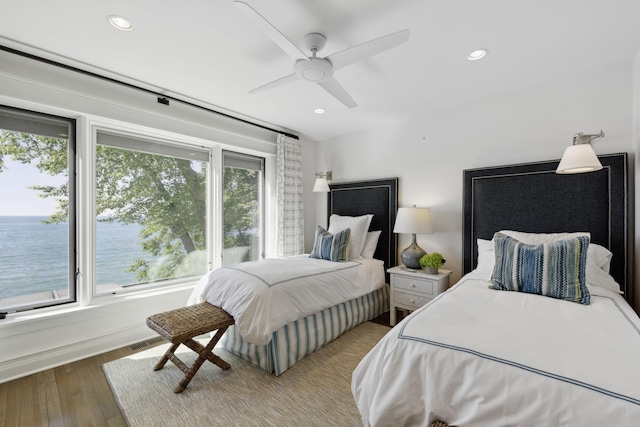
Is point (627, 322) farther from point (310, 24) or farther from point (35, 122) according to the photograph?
point (35, 122)

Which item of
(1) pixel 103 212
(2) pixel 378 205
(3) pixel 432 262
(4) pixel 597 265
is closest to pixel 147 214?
(1) pixel 103 212

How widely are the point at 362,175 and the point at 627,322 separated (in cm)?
305

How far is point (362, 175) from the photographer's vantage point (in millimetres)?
4090

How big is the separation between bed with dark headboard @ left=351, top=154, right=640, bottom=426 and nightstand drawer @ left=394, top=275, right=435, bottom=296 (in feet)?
1.73

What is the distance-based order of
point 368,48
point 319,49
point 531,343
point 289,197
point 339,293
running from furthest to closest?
point 289,197
point 339,293
point 319,49
point 368,48
point 531,343

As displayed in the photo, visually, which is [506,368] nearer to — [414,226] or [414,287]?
[414,287]

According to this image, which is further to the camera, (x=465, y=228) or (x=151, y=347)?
(x=465, y=228)

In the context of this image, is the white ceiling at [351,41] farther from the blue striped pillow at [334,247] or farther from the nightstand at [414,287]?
the nightstand at [414,287]

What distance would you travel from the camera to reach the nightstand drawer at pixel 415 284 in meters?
2.88

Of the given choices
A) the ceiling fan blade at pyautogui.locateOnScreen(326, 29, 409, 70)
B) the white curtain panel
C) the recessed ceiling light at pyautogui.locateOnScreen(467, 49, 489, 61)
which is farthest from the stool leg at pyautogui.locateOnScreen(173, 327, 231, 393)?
the recessed ceiling light at pyautogui.locateOnScreen(467, 49, 489, 61)

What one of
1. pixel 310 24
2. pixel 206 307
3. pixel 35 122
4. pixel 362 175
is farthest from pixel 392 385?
pixel 35 122

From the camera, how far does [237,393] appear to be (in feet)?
6.55

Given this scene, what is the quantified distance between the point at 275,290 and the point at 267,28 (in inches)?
70.5

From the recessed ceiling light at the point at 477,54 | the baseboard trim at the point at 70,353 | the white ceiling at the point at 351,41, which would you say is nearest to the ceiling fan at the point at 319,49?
the white ceiling at the point at 351,41
